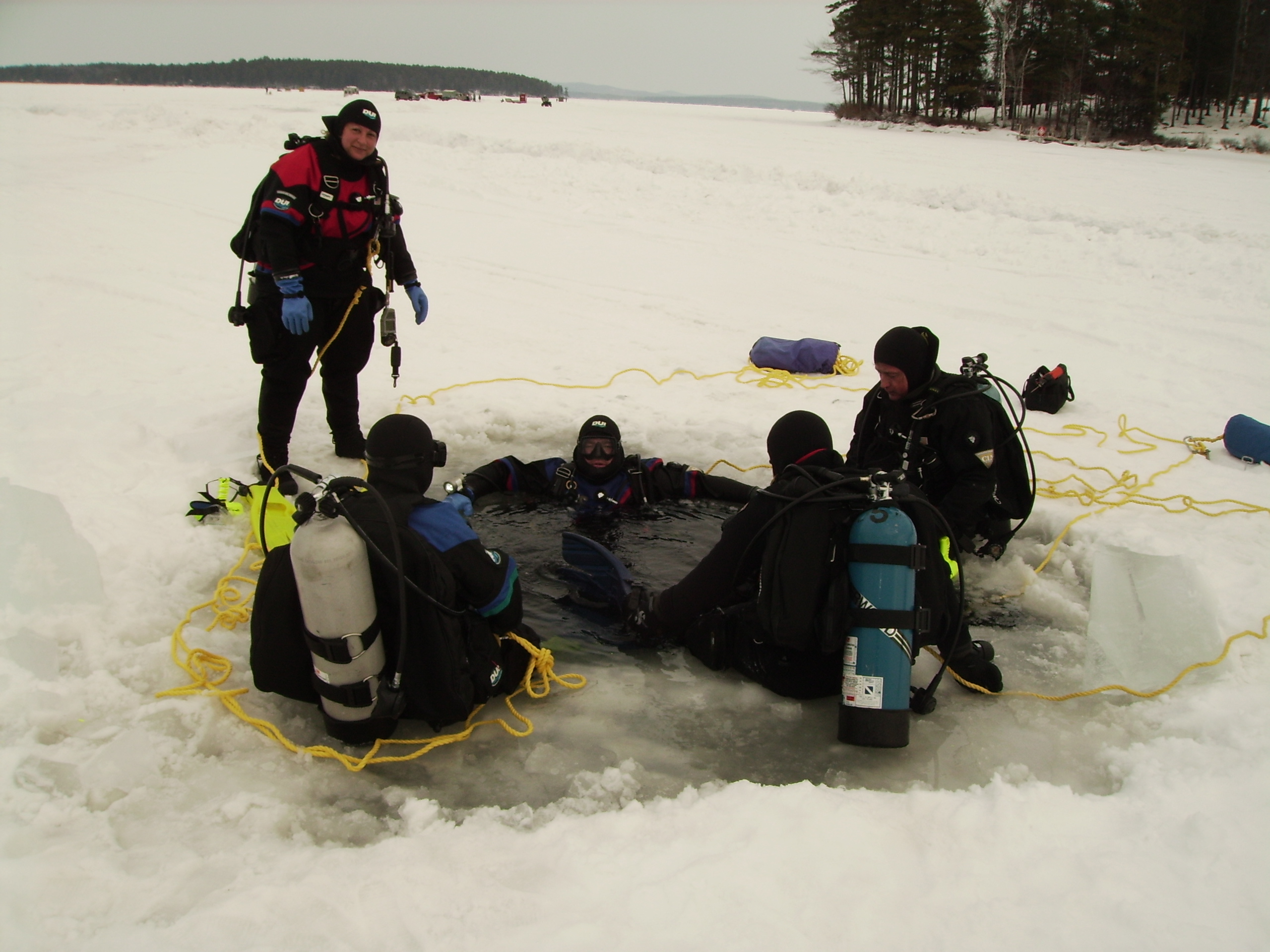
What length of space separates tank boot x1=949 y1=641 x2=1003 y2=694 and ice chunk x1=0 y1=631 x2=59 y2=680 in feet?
10.5

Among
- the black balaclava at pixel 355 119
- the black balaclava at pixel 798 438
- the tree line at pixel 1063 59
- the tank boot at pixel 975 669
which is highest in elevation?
the tree line at pixel 1063 59

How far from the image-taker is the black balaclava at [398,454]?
8.67ft

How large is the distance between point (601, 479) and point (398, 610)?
2319 mm

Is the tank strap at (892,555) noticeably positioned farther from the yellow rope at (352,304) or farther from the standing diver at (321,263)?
the yellow rope at (352,304)

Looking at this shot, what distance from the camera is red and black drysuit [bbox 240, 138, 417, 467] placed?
4.10m

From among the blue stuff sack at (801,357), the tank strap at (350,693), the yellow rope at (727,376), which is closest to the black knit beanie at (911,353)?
the tank strap at (350,693)

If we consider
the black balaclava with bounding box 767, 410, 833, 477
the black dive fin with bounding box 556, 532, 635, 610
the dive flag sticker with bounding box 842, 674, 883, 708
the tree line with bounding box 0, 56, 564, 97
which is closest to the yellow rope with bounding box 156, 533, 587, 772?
the black dive fin with bounding box 556, 532, 635, 610

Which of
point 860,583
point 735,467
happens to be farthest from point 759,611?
point 735,467

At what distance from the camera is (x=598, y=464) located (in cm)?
471

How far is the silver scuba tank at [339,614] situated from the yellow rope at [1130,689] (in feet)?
6.61

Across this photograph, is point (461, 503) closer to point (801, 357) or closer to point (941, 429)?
point (941, 429)

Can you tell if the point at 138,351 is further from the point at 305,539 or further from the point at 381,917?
the point at 381,917

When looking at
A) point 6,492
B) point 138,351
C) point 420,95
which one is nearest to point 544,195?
point 138,351

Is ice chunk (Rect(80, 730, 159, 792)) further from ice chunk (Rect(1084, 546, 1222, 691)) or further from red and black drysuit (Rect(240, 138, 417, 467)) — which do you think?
ice chunk (Rect(1084, 546, 1222, 691))
